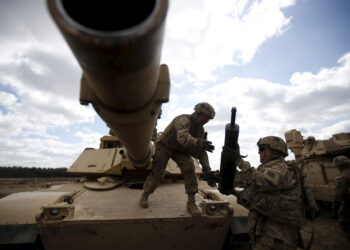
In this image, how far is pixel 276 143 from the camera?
335 cm

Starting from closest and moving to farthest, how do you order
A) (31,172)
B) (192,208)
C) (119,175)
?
1. (192,208)
2. (119,175)
3. (31,172)

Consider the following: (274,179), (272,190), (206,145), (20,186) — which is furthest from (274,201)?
(20,186)

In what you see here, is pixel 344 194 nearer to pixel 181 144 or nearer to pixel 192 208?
pixel 192 208

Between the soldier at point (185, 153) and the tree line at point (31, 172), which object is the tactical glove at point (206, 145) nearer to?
the soldier at point (185, 153)

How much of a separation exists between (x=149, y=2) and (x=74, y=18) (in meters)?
0.29

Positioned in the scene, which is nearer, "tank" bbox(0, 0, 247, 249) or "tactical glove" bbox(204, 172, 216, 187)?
"tank" bbox(0, 0, 247, 249)

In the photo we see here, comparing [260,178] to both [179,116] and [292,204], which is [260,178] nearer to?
[292,204]

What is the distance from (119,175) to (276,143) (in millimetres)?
3418

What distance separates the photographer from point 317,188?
952 cm

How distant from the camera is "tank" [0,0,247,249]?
90 cm

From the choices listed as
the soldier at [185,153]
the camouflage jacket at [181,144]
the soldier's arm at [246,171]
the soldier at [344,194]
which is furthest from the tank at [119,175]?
the soldier at [344,194]

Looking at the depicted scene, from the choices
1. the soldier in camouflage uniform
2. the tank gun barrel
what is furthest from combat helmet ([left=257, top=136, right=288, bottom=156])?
the tank gun barrel

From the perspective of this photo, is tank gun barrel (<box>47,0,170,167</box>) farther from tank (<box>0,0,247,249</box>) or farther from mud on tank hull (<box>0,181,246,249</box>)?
mud on tank hull (<box>0,181,246,249</box>)

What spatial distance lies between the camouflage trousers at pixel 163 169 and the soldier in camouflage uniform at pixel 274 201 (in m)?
0.83
